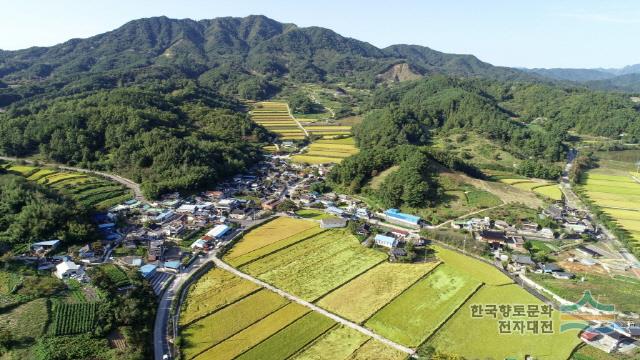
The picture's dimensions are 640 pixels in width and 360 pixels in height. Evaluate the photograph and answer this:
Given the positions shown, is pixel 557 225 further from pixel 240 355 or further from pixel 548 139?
pixel 548 139

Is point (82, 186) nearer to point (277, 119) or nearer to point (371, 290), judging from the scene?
point (371, 290)

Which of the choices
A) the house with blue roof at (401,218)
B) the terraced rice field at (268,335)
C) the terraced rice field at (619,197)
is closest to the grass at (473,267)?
the house with blue roof at (401,218)

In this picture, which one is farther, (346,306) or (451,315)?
(346,306)

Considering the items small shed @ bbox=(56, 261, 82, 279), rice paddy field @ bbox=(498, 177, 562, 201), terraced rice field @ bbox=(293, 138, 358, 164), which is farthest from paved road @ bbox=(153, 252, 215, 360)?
rice paddy field @ bbox=(498, 177, 562, 201)

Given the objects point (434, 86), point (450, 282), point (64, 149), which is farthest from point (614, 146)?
point (64, 149)

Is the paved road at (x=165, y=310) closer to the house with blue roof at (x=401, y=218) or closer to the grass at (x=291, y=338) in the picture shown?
the grass at (x=291, y=338)

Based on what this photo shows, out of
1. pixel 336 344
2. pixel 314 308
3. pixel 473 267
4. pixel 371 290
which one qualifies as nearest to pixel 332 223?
pixel 371 290

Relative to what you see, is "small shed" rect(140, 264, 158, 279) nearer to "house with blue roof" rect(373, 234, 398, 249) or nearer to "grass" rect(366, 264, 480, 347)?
"grass" rect(366, 264, 480, 347)
